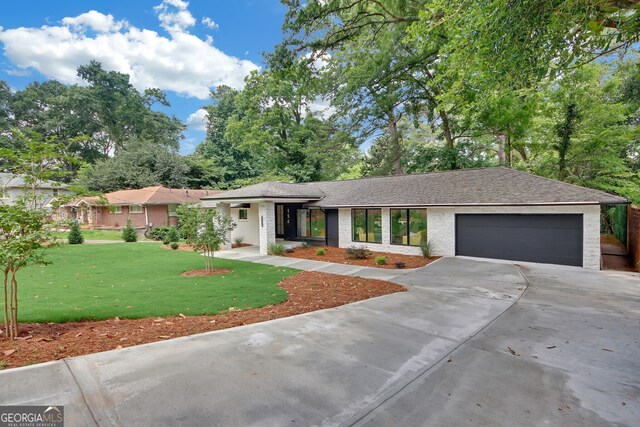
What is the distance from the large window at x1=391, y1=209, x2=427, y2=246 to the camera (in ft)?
44.5

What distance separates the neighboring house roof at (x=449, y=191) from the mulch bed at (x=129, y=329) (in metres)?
6.39

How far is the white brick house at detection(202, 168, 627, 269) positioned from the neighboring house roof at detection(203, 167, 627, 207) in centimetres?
3

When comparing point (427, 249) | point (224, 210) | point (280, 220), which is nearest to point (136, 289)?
point (224, 210)

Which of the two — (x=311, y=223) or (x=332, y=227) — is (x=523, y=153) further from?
(x=311, y=223)

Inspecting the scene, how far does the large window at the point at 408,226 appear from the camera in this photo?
44.5 feet

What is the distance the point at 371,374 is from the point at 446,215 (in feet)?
34.3

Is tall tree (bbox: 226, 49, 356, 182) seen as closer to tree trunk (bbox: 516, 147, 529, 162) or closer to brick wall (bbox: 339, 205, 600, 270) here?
brick wall (bbox: 339, 205, 600, 270)

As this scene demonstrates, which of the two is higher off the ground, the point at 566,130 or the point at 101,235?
the point at 566,130

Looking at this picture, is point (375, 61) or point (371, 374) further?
point (375, 61)

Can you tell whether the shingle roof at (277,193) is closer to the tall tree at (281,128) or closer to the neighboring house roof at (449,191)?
the neighboring house roof at (449,191)

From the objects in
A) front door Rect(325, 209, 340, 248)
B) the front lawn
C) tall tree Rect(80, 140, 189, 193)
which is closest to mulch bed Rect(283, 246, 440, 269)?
front door Rect(325, 209, 340, 248)

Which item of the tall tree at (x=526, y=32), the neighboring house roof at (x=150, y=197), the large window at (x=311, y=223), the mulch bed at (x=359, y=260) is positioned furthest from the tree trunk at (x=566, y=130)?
the neighboring house roof at (x=150, y=197)

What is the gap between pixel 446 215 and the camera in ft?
42.0

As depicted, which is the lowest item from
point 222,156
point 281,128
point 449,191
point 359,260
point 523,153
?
point 359,260
